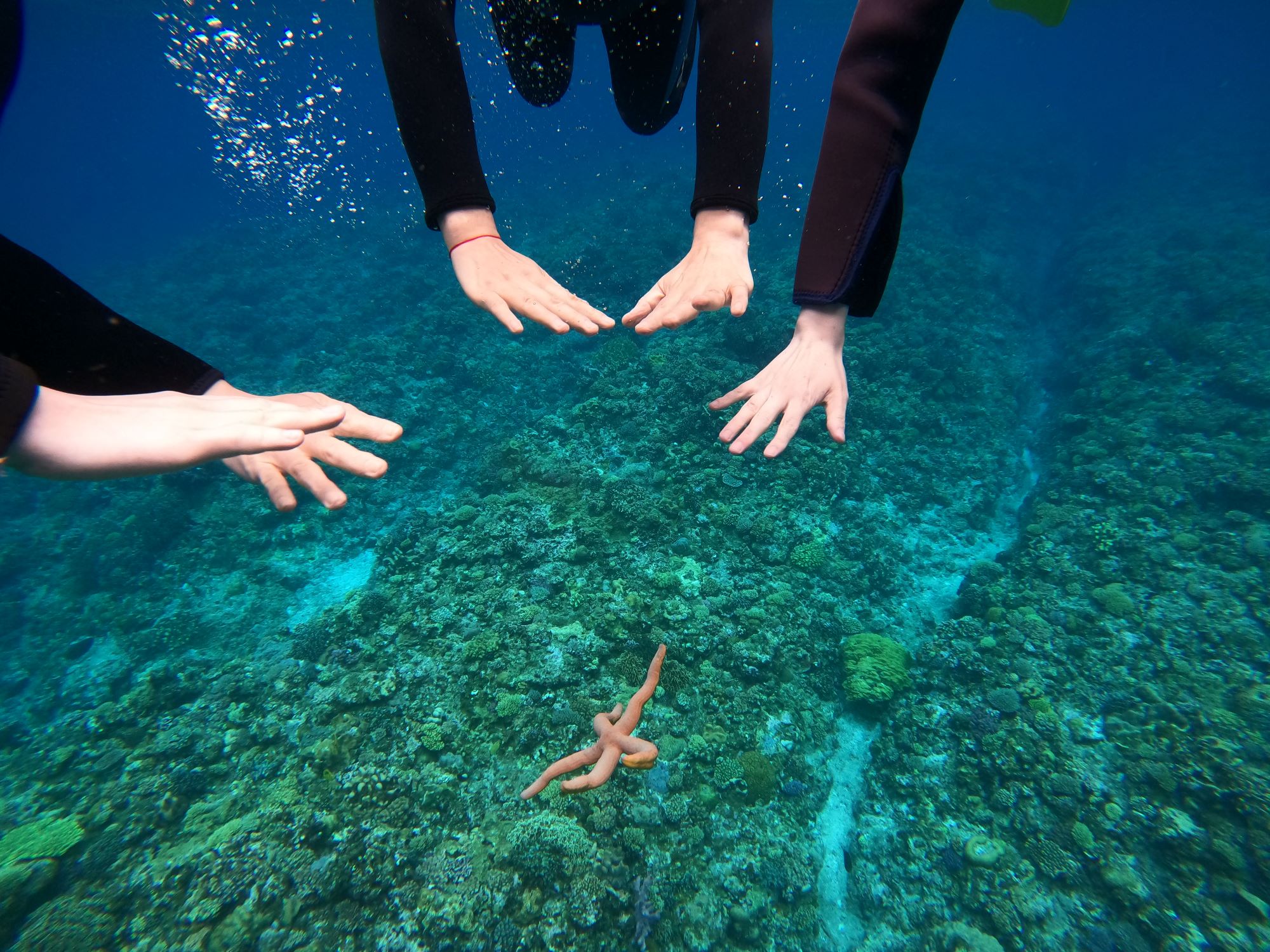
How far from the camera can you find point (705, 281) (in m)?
1.83

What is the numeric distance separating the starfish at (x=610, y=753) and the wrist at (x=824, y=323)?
2.26 meters

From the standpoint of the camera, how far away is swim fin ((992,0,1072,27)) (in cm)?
257

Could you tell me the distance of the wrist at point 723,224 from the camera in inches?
76.9

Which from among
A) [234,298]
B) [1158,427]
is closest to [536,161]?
[234,298]

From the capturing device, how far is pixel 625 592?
6.51 m

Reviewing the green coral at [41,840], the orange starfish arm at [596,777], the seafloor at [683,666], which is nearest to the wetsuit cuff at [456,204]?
the orange starfish arm at [596,777]

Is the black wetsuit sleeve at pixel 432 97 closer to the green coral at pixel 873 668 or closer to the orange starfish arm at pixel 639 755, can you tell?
the orange starfish arm at pixel 639 755

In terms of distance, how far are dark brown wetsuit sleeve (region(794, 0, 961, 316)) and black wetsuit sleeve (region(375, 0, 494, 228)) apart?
1.15m

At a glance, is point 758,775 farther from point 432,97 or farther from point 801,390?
point 432,97

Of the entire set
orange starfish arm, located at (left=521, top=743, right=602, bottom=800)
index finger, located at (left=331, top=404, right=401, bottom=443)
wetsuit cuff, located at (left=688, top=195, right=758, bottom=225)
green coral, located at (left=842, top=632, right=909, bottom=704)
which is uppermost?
wetsuit cuff, located at (left=688, top=195, right=758, bottom=225)

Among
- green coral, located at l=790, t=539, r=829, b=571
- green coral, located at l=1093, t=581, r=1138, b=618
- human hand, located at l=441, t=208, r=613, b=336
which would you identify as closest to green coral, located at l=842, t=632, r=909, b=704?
green coral, located at l=790, t=539, r=829, b=571

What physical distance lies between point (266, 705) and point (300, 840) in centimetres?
210

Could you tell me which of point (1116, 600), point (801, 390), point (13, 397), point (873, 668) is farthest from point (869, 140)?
point (1116, 600)

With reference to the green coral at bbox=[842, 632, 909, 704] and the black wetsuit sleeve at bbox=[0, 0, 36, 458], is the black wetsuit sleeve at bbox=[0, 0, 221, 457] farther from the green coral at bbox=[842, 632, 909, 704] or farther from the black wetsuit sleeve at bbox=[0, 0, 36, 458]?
the green coral at bbox=[842, 632, 909, 704]
